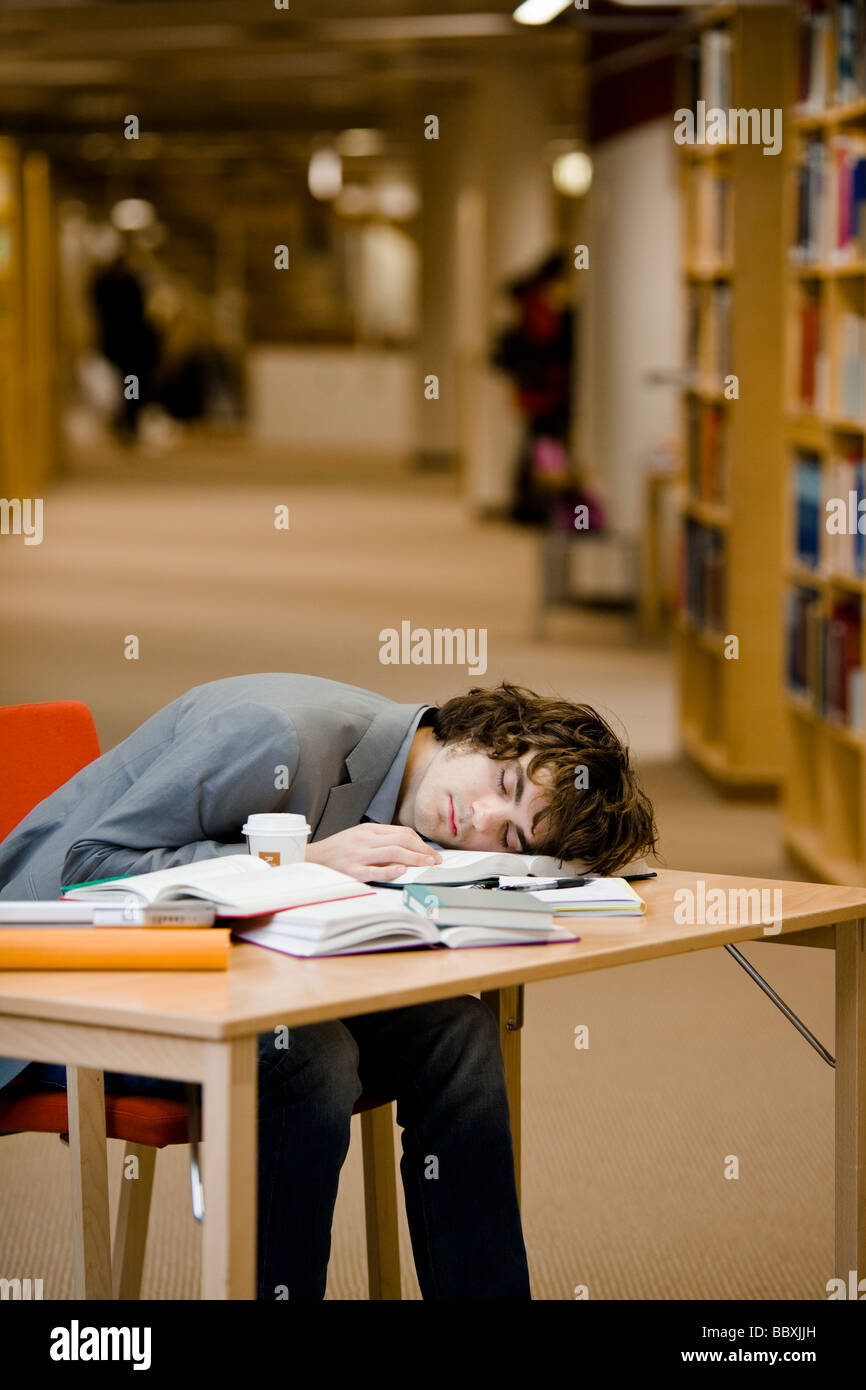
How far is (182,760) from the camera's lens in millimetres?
2197

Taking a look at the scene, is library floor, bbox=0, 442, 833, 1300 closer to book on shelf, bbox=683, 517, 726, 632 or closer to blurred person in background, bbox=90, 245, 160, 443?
book on shelf, bbox=683, 517, 726, 632

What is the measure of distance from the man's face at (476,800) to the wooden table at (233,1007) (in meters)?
0.21

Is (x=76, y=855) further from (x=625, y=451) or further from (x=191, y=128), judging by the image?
(x=191, y=128)

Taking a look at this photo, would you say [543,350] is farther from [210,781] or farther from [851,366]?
[210,781]

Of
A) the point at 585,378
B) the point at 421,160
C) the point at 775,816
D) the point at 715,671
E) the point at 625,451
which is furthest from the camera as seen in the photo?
the point at 421,160

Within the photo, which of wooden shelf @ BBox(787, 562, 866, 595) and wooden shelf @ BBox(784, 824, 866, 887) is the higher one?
wooden shelf @ BBox(787, 562, 866, 595)

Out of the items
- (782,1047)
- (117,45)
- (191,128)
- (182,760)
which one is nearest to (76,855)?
(182,760)

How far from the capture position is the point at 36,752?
2.62 meters

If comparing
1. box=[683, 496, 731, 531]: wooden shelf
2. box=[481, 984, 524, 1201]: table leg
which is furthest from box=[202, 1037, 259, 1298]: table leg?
box=[683, 496, 731, 531]: wooden shelf

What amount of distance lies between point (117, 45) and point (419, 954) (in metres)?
13.4

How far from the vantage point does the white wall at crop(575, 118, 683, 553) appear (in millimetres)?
9977

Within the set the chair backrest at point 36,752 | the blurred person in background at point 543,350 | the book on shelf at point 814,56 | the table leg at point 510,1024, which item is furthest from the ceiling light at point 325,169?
the table leg at point 510,1024

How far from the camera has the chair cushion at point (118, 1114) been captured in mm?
2189

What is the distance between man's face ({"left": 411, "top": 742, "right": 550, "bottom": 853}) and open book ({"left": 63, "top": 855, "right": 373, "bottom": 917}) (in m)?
0.23
